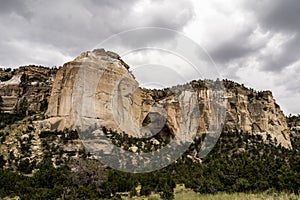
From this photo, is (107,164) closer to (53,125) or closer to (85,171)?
(53,125)

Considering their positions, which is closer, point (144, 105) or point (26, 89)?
point (26, 89)

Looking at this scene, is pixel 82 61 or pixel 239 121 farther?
pixel 239 121

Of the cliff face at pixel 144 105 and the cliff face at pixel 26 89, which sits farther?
the cliff face at pixel 26 89

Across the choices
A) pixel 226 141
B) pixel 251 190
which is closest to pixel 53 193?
pixel 251 190

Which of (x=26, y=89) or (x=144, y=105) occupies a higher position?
(x=26, y=89)

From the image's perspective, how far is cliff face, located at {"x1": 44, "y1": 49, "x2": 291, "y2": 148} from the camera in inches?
1935

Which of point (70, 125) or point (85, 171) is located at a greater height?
point (70, 125)

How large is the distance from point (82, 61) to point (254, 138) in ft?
109

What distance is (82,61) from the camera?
5134cm

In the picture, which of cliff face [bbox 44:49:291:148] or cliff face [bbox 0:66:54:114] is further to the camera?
cliff face [bbox 0:66:54:114]

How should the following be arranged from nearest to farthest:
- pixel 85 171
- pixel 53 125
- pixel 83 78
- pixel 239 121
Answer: pixel 85 171
pixel 53 125
pixel 83 78
pixel 239 121

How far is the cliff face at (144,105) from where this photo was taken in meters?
49.2

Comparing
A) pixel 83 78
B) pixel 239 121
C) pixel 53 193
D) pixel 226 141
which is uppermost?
pixel 83 78

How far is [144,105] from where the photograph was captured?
209 feet
